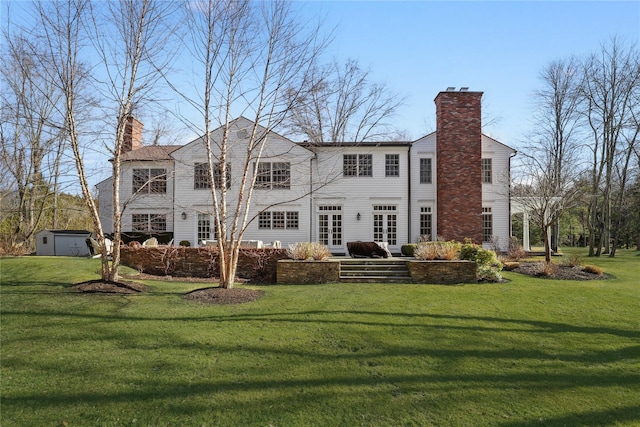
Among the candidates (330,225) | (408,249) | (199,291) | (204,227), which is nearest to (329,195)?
(330,225)

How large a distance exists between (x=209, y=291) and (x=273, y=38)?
673cm

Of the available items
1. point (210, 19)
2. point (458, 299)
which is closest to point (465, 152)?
point (458, 299)

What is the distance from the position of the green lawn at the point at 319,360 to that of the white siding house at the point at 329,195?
11.4 m

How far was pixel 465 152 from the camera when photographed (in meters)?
21.5

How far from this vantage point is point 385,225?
21734 millimetres

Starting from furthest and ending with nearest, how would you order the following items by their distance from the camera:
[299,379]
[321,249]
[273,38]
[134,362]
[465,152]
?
[465,152] → [321,249] → [273,38] → [134,362] → [299,379]

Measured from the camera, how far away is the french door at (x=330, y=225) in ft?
71.1

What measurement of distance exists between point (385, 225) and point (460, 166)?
4991 millimetres

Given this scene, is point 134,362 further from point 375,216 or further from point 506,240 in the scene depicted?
point 506,240

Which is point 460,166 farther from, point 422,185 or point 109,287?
point 109,287

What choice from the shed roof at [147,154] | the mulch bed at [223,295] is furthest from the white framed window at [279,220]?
the mulch bed at [223,295]

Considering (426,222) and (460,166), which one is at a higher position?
(460,166)

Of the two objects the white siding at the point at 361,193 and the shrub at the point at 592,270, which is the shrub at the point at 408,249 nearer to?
the white siding at the point at 361,193

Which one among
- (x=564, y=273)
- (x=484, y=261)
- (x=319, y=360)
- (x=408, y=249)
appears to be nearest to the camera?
(x=319, y=360)
